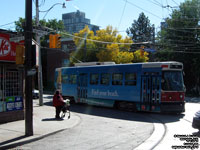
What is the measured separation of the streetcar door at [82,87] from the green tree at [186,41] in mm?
18014

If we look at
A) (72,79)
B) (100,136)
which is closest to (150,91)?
(100,136)

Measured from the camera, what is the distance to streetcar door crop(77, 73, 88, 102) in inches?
716

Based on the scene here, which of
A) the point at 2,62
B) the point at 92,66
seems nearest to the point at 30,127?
the point at 2,62

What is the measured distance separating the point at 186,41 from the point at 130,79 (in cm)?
2171

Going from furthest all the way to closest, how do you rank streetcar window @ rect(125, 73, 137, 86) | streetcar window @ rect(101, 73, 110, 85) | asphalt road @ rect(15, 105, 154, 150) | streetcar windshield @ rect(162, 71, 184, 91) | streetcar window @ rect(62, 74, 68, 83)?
streetcar window @ rect(62, 74, 68, 83) → streetcar window @ rect(101, 73, 110, 85) → streetcar window @ rect(125, 73, 137, 86) → streetcar windshield @ rect(162, 71, 184, 91) → asphalt road @ rect(15, 105, 154, 150)

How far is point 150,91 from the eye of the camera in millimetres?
13641

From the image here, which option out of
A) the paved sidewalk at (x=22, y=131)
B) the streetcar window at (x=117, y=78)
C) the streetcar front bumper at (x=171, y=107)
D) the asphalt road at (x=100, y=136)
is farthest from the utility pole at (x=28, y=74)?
the streetcar window at (x=117, y=78)

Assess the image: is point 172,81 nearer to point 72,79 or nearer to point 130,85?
point 130,85

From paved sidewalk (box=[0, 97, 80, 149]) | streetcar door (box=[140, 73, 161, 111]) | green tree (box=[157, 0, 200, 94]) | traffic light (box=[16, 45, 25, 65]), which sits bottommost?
paved sidewalk (box=[0, 97, 80, 149])

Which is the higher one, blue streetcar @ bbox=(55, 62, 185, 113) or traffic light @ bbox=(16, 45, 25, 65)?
traffic light @ bbox=(16, 45, 25, 65)

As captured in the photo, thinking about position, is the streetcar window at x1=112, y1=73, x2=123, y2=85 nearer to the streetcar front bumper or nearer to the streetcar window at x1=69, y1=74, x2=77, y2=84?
the streetcar front bumper

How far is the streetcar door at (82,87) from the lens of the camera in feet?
59.7

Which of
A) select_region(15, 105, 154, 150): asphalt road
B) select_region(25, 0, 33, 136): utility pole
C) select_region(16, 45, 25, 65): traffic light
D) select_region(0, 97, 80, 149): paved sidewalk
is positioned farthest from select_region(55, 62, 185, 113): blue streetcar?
select_region(16, 45, 25, 65): traffic light

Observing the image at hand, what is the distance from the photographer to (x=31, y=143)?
7.80 metres
